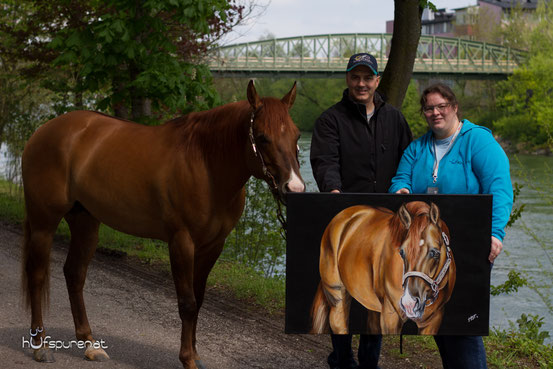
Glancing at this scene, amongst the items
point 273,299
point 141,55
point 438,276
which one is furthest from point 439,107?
point 141,55

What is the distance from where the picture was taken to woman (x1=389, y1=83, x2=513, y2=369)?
10.3ft

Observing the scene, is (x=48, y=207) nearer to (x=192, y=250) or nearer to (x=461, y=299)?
(x=192, y=250)

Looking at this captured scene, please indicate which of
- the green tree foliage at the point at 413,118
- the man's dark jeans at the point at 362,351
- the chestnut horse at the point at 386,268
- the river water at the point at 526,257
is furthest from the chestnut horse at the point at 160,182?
the green tree foliage at the point at 413,118

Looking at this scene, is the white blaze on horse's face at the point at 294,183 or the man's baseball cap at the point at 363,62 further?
the man's baseball cap at the point at 363,62

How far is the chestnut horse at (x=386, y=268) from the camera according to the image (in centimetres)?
312

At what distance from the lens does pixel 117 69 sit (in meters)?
7.85

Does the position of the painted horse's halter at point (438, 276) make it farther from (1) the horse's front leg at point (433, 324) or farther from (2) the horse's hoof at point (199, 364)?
(2) the horse's hoof at point (199, 364)

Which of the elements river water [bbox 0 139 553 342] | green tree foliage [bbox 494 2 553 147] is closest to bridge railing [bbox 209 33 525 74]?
green tree foliage [bbox 494 2 553 147]

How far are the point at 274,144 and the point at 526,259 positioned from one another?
1022 cm

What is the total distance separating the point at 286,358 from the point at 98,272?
3.08m

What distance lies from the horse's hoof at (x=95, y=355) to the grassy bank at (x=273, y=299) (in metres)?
1.71

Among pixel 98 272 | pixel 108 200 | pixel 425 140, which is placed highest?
pixel 425 140

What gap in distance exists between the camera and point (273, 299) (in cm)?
590

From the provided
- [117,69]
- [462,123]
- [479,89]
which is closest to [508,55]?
[479,89]
